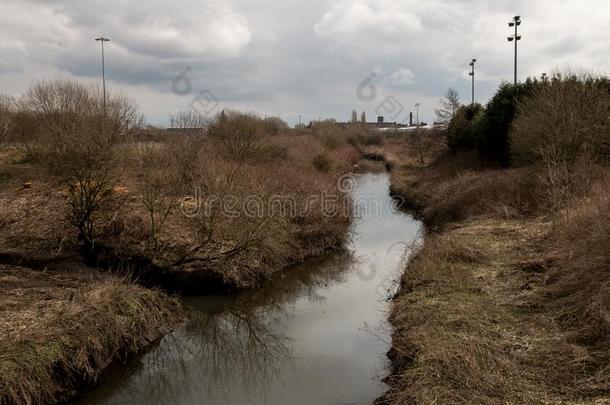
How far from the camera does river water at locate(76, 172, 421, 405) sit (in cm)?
1014

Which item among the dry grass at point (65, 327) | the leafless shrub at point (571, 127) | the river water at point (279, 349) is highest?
the leafless shrub at point (571, 127)

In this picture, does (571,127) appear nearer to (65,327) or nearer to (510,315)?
(510,315)

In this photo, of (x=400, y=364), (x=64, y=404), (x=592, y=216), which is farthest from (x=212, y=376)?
(x=592, y=216)

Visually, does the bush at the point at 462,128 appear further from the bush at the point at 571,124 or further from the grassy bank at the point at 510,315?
the grassy bank at the point at 510,315

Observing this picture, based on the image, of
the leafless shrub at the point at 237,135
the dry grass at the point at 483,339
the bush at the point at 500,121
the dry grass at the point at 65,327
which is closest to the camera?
the dry grass at the point at 483,339

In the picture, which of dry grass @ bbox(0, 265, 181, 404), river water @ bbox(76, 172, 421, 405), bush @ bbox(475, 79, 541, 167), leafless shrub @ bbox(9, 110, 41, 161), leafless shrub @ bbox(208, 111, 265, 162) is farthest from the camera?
leafless shrub @ bbox(208, 111, 265, 162)

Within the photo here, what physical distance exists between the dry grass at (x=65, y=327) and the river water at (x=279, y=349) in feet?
1.50

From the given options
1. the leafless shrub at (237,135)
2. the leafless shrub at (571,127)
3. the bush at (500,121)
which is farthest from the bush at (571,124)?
the leafless shrub at (237,135)

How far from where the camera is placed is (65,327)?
1016 cm

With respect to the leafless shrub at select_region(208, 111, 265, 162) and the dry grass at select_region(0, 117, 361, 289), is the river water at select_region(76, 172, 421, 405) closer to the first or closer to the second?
the dry grass at select_region(0, 117, 361, 289)

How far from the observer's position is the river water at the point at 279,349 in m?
10.1

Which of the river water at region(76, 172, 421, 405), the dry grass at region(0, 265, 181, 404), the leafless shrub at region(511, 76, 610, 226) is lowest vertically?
the river water at region(76, 172, 421, 405)

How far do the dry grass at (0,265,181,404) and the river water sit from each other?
0.46 metres

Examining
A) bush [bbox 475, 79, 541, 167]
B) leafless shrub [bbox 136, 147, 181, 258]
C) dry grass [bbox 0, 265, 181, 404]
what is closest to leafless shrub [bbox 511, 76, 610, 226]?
bush [bbox 475, 79, 541, 167]
